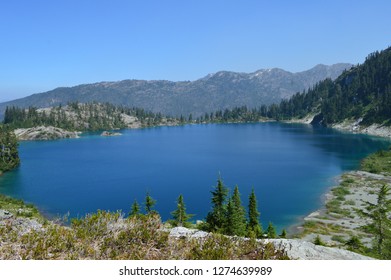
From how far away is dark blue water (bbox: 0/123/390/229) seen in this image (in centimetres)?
8169

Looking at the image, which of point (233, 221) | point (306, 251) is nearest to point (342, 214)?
point (233, 221)

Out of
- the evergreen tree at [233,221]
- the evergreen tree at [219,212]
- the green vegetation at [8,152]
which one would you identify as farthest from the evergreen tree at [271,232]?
the green vegetation at [8,152]

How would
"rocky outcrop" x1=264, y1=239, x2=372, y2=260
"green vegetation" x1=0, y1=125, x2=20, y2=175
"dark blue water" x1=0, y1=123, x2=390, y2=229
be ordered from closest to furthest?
"rocky outcrop" x1=264, y1=239, x2=372, y2=260, "dark blue water" x1=0, y1=123, x2=390, y2=229, "green vegetation" x1=0, y1=125, x2=20, y2=175

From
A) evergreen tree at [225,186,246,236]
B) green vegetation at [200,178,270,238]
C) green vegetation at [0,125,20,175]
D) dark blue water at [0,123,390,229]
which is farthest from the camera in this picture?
green vegetation at [0,125,20,175]

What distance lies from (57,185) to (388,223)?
3526 inches

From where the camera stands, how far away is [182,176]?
11144 cm

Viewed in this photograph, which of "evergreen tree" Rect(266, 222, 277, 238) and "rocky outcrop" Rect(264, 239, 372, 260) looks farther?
"evergreen tree" Rect(266, 222, 277, 238)

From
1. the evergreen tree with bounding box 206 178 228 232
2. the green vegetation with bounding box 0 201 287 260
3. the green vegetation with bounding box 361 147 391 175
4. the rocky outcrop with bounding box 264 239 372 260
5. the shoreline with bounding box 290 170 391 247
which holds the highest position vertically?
the green vegetation with bounding box 0 201 287 260

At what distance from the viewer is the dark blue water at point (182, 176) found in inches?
Result: 3216

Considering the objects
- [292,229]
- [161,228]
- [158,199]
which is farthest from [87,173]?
[161,228]

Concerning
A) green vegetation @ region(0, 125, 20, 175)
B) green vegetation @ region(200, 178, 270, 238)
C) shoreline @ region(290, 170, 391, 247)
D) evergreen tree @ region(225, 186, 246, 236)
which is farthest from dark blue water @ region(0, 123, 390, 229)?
evergreen tree @ region(225, 186, 246, 236)

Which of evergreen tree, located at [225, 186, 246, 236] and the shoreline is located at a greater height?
evergreen tree, located at [225, 186, 246, 236]

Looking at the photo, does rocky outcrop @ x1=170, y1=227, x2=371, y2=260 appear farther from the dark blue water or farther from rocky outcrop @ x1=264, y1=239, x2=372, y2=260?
the dark blue water

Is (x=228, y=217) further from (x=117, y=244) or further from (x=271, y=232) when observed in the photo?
(x=117, y=244)
